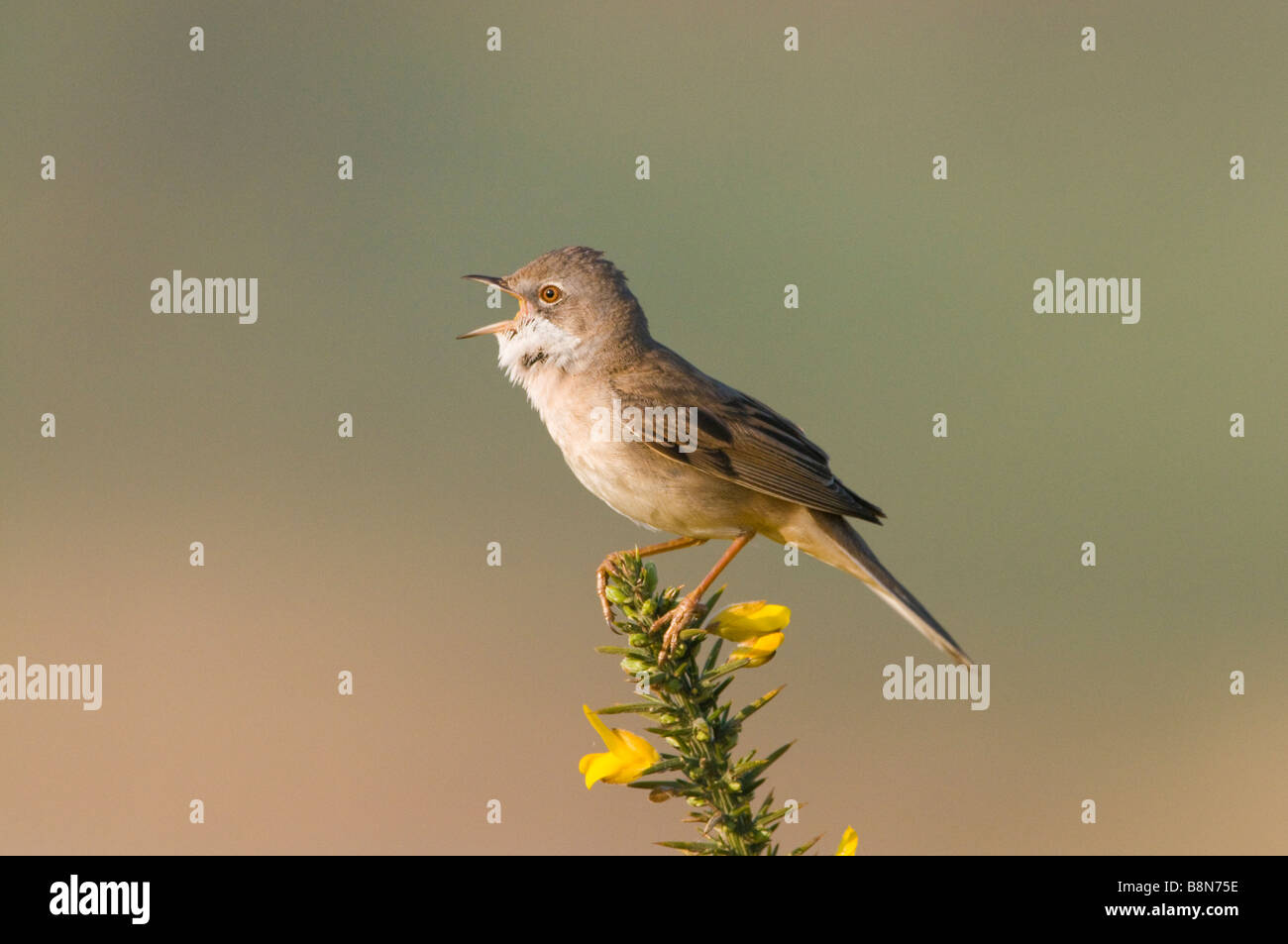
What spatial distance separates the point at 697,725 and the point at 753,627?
293 millimetres

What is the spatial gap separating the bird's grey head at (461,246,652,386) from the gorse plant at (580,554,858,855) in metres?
2.97

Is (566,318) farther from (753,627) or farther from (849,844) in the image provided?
(849,844)

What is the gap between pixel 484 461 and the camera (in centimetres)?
1875

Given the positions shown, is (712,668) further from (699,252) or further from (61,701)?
(699,252)

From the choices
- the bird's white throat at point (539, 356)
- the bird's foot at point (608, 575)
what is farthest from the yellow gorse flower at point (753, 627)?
the bird's white throat at point (539, 356)

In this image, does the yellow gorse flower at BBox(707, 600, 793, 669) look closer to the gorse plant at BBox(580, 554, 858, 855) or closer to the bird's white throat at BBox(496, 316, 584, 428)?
the gorse plant at BBox(580, 554, 858, 855)

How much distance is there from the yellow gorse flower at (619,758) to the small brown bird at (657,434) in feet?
8.43

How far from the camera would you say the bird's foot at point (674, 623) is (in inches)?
104

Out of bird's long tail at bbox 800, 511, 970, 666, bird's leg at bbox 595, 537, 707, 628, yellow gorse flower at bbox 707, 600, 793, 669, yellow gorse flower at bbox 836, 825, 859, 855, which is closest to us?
yellow gorse flower at bbox 836, 825, 859, 855

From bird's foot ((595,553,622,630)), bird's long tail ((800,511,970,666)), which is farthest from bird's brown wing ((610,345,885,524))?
bird's foot ((595,553,622,630))

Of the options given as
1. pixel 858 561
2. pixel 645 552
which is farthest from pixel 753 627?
pixel 858 561

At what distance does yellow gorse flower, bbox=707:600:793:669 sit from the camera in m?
2.79

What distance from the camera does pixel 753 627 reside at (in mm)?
2812

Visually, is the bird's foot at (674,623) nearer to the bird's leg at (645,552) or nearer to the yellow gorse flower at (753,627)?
the yellow gorse flower at (753,627)
